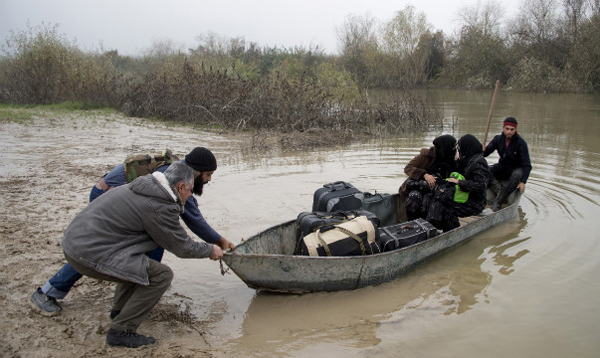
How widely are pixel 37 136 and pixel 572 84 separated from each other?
108 feet

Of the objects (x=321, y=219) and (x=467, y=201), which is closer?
(x=321, y=219)

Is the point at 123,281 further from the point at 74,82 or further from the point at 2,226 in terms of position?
the point at 74,82

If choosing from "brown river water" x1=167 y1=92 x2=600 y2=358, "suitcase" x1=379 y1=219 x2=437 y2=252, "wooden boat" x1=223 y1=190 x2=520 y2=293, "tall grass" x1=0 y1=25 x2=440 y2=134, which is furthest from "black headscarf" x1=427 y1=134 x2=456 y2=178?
"tall grass" x1=0 y1=25 x2=440 y2=134

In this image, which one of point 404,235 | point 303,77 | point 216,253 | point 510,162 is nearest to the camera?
point 216,253

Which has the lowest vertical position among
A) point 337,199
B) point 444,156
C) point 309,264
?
point 309,264

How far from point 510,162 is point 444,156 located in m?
1.80

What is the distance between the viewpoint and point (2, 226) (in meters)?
5.99

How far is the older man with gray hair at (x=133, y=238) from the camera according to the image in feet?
10.8

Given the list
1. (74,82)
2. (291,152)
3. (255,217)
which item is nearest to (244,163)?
(291,152)

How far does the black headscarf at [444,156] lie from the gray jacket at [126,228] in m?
4.27

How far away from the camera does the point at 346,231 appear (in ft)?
14.7

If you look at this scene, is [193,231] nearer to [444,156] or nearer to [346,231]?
[346,231]

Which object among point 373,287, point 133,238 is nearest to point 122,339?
point 133,238

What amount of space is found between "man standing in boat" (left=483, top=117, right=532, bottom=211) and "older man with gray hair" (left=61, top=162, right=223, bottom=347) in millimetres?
5670
